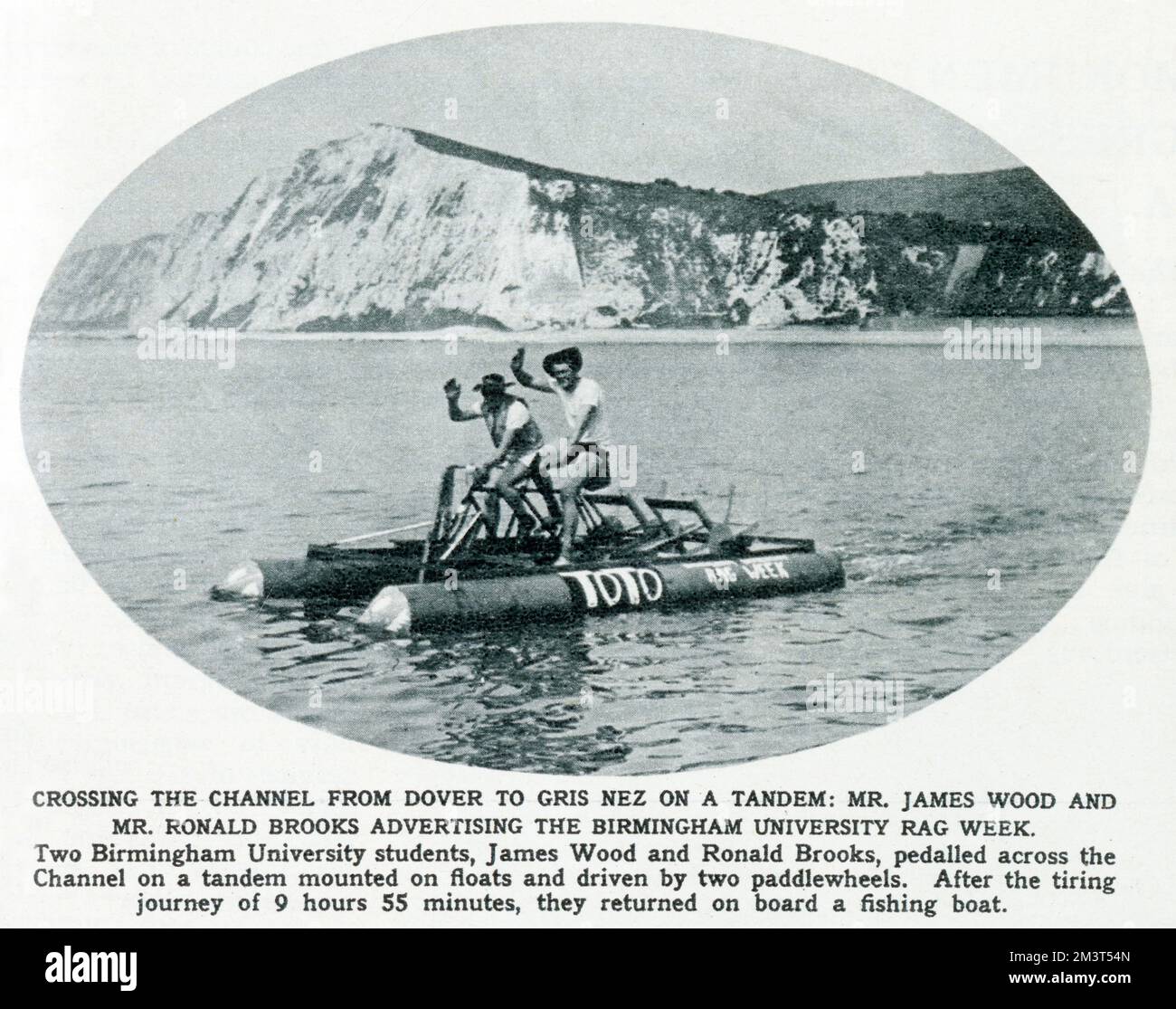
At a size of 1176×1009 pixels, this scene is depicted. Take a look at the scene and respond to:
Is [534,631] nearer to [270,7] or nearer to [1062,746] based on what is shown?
[1062,746]

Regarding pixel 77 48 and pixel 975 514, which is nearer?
pixel 77 48

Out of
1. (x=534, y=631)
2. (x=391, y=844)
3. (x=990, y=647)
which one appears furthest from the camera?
(x=534, y=631)

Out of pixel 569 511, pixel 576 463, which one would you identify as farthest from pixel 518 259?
pixel 569 511

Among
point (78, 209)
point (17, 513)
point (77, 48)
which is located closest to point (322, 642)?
point (17, 513)

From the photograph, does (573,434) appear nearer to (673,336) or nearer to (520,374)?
(520,374)

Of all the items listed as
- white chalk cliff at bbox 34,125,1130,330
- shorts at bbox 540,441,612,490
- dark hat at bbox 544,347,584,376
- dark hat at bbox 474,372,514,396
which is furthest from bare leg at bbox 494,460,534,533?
white chalk cliff at bbox 34,125,1130,330

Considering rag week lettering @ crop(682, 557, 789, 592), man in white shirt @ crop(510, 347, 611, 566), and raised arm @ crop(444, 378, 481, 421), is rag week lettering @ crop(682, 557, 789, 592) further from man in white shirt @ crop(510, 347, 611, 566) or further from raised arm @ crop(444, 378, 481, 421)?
raised arm @ crop(444, 378, 481, 421)
